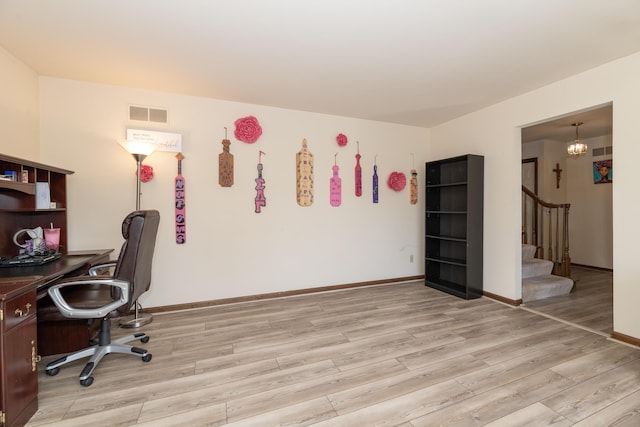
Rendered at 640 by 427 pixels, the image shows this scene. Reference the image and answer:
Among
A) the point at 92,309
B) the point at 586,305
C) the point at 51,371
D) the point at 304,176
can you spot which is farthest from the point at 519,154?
the point at 51,371

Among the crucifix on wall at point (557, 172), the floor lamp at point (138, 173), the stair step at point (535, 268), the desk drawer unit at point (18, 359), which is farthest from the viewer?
the crucifix on wall at point (557, 172)

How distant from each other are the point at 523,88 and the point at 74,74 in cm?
467

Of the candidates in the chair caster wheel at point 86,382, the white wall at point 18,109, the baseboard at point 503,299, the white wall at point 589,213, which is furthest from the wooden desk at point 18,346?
the white wall at point 589,213

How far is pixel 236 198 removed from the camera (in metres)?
3.52

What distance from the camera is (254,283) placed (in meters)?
3.64

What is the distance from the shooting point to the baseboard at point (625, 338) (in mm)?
2426

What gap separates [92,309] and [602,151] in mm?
7622

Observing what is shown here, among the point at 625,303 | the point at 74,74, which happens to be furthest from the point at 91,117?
the point at 625,303

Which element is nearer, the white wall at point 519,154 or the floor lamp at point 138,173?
the white wall at point 519,154

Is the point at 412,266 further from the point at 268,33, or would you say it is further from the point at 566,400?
the point at 268,33

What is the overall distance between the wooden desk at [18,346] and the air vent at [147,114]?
192cm

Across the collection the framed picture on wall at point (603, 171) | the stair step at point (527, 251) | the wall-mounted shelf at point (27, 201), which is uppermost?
the framed picture on wall at point (603, 171)

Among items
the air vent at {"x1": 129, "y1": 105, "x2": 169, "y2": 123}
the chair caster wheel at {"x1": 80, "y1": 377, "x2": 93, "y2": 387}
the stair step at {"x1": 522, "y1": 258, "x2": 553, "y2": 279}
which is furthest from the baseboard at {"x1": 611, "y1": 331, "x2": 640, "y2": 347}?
the air vent at {"x1": 129, "y1": 105, "x2": 169, "y2": 123}

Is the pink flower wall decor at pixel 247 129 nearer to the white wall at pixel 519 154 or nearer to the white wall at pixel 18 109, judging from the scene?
the white wall at pixel 18 109
